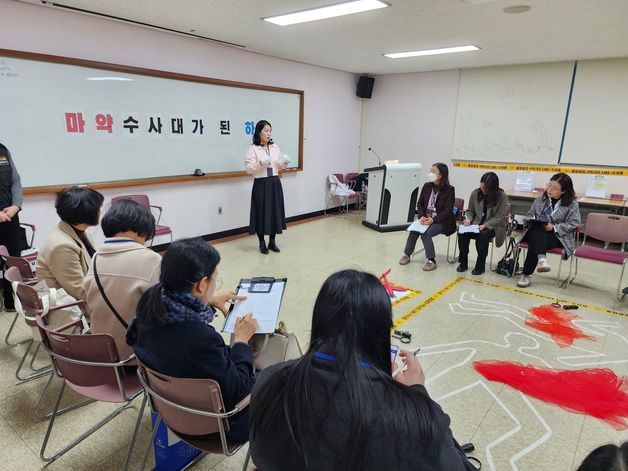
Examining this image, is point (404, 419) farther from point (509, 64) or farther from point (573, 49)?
point (509, 64)

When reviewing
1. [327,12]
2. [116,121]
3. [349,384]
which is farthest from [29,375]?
[327,12]

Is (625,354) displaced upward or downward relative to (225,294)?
downward

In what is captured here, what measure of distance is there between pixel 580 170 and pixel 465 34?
308cm

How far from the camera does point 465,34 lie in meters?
4.15

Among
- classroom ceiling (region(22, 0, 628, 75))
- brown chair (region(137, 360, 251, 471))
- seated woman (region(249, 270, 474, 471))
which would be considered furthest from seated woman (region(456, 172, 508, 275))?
seated woman (region(249, 270, 474, 471))

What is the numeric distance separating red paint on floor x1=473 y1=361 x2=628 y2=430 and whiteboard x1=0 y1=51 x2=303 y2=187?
156 inches

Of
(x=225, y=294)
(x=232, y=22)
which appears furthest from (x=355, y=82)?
(x=225, y=294)

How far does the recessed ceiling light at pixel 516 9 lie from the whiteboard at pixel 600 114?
2992 mm

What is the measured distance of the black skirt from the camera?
16.3ft

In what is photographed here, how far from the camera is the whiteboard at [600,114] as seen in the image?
5.31 m

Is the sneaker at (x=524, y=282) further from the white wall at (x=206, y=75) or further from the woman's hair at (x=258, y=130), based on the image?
the white wall at (x=206, y=75)

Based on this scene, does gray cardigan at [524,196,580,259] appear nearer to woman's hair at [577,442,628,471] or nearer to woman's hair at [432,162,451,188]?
woman's hair at [432,162,451,188]

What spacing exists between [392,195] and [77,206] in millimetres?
4761

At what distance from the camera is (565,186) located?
3.86 meters
